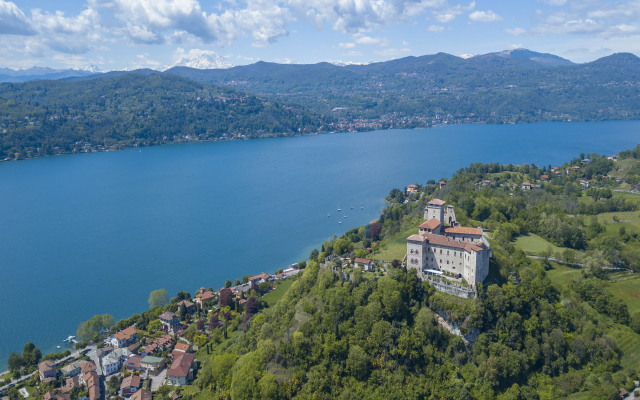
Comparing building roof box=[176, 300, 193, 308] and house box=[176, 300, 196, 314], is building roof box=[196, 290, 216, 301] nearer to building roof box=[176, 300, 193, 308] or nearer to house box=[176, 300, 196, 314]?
house box=[176, 300, 196, 314]

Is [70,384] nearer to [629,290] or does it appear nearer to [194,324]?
[194,324]

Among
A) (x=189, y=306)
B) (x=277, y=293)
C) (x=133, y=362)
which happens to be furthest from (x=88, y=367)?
(x=277, y=293)

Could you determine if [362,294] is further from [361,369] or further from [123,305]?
[123,305]

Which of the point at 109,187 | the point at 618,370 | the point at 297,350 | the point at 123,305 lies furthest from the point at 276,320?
the point at 109,187

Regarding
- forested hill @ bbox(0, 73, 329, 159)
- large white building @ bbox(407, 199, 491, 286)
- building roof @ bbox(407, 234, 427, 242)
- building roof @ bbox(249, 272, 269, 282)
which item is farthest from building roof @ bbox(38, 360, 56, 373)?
forested hill @ bbox(0, 73, 329, 159)

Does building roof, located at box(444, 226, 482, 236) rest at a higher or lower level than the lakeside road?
higher

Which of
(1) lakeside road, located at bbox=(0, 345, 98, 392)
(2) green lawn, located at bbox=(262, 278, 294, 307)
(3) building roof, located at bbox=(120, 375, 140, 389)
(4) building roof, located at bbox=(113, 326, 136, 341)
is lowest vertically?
(1) lakeside road, located at bbox=(0, 345, 98, 392)

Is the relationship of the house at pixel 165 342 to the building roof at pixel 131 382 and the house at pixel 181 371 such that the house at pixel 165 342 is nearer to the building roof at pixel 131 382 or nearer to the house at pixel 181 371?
the house at pixel 181 371
